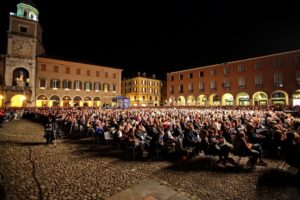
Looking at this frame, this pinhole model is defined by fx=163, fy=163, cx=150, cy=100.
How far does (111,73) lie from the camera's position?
4612 cm

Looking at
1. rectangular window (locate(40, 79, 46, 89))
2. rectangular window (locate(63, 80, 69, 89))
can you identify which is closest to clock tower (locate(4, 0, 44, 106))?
rectangular window (locate(40, 79, 46, 89))

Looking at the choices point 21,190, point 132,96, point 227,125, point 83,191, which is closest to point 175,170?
point 83,191

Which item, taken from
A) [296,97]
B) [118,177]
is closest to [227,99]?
[296,97]

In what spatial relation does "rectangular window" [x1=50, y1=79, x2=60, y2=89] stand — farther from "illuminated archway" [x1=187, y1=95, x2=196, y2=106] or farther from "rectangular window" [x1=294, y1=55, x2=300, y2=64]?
"rectangular window" [x1=294, y1=55, x2=300, y2=64]

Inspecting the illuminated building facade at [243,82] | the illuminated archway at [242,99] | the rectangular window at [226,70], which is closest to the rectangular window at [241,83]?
the illuminated building facade at [243,82]

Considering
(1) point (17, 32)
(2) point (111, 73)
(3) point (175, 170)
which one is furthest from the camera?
(2) point (111, 73)

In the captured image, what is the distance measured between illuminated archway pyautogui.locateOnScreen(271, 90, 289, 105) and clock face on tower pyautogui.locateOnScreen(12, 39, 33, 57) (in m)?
50.7

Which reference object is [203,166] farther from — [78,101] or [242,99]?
[78,101]

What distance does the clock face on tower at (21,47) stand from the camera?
32.4m

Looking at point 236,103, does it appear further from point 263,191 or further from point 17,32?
point 17,32

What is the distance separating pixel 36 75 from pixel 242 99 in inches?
1821

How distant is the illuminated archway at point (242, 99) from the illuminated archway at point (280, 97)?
15.3 feet

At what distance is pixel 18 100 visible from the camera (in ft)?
112

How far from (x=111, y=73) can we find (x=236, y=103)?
109ft
